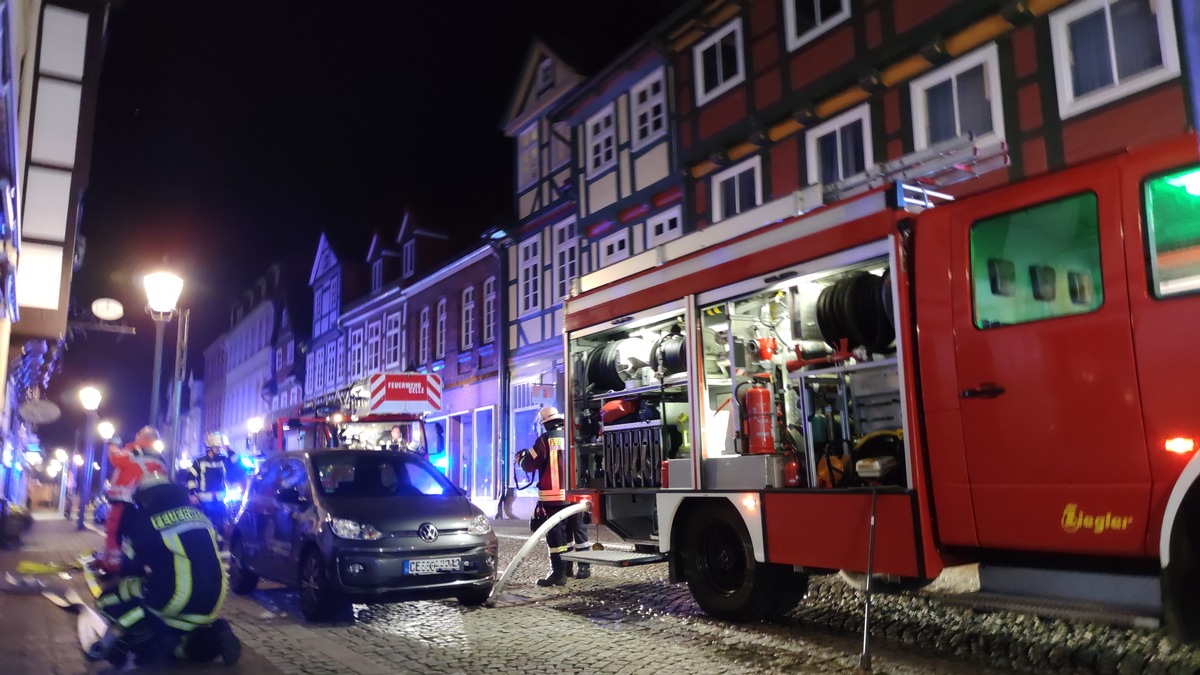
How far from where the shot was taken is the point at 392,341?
30672 mm

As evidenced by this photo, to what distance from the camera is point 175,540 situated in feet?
17.9

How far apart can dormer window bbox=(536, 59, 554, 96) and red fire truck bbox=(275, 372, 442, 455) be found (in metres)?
9.39

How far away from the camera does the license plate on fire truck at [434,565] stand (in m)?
7.34

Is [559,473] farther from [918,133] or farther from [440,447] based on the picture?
[918,133]

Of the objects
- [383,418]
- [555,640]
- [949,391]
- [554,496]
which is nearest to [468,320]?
[383,418]

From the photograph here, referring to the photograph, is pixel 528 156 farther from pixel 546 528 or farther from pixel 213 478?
pixel 546 528

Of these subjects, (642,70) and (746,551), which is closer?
(746,551)

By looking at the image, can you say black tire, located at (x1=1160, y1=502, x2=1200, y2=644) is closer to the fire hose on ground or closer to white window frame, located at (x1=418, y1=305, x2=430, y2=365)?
the fire hose on ground

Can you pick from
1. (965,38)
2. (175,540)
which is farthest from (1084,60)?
(175,540)

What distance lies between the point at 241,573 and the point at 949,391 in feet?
24.1

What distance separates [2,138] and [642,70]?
13.2 meters

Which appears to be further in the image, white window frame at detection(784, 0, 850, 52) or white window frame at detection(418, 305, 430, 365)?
white window frame at detection(418, 305, 430, 365)

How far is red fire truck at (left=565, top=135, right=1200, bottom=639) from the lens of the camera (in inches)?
171

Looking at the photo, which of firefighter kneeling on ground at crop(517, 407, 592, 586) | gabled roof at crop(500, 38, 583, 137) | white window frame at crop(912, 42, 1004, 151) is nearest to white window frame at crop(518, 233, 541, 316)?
gabled roof at crop(500, 38, 583, 137)
